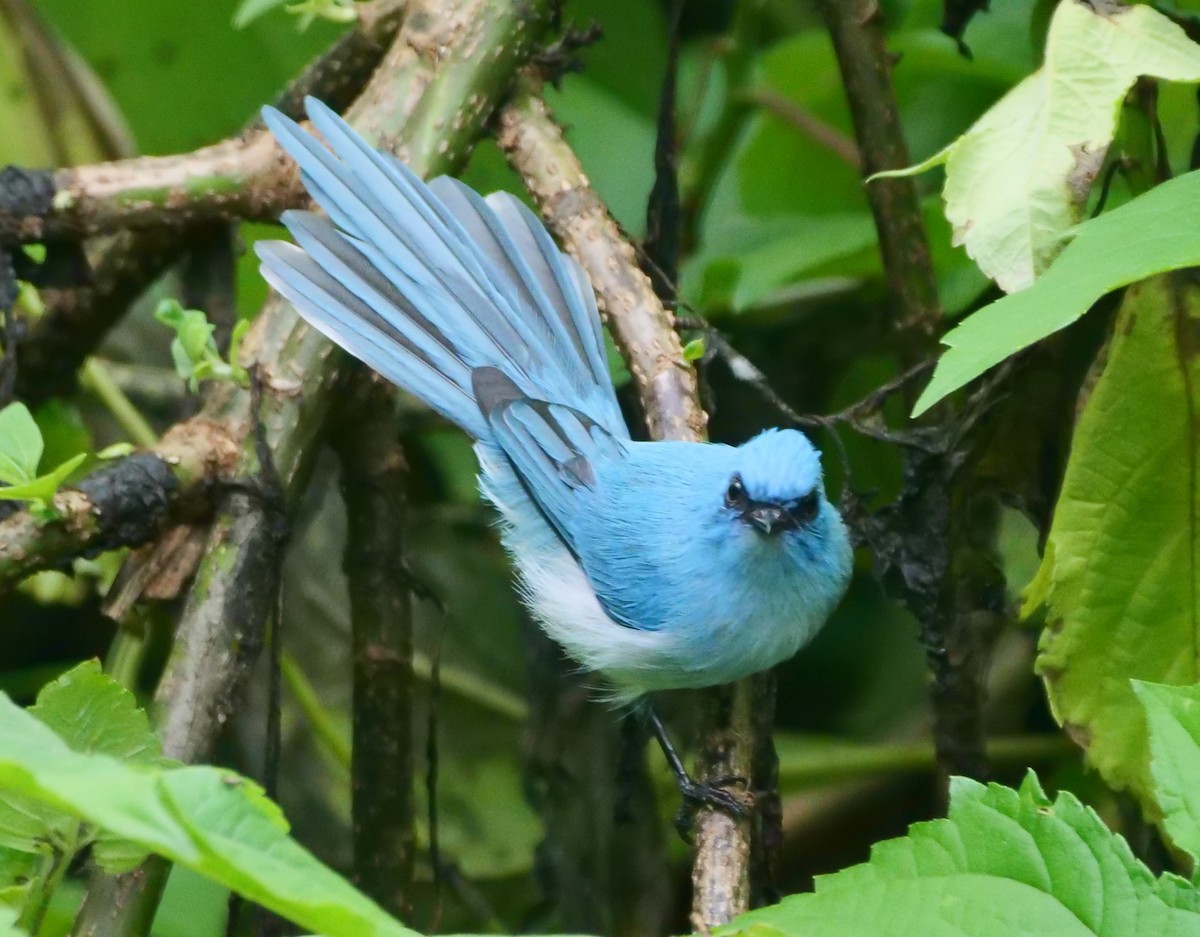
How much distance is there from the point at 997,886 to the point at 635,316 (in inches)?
43.5

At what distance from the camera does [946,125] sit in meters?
3.27

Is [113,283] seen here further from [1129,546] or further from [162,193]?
[1129,546]

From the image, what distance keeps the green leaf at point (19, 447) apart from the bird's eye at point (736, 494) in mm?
1145

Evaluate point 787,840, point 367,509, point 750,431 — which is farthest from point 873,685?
point 367,509

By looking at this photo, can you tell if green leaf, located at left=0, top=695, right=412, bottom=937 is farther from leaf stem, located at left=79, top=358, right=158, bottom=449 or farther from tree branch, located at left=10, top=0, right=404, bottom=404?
leaf stem, located at left=79, top=358, right=158, bottom=449

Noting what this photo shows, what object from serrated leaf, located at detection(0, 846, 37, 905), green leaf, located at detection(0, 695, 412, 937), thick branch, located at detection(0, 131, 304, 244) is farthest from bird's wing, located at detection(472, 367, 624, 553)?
green leaf, located at detection(0, 695, 412, 937)

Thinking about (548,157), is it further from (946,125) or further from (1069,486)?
(946,125)

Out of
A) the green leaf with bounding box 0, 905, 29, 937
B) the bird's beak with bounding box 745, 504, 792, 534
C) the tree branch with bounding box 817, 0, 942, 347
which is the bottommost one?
the green leaf with bounding box 0, 905, 29, 937

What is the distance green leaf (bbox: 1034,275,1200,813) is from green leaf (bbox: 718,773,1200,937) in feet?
1.69

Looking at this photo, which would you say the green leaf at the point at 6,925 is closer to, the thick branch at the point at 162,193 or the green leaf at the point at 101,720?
the green leaf at the point at 101,720

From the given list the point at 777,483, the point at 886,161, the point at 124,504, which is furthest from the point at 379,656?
the point at 886,161

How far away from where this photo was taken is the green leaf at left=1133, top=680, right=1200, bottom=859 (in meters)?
1.33

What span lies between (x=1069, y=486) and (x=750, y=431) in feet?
5.72

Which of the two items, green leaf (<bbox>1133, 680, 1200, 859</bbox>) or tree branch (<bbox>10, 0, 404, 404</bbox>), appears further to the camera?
tree branch (<bbox>10, 0, 404, 404</bbox>)
